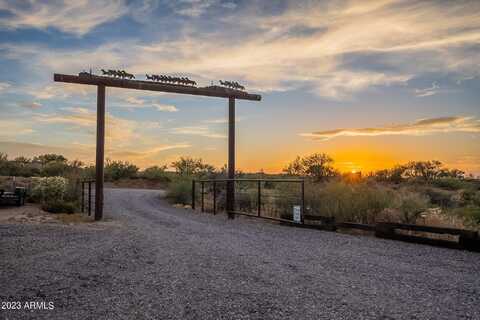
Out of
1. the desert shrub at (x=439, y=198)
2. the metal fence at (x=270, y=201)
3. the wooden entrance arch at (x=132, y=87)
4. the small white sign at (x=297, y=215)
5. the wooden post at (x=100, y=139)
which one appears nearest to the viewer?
the small white sign at (x=297, y=215)

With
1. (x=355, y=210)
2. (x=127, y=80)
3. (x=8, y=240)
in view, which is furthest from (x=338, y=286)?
(x=127, y=80)

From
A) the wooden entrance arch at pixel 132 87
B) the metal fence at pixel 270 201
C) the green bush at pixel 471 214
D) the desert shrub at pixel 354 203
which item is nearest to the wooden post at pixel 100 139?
the wooden entrance arch at pixel 132 87

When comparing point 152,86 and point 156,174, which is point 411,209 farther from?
point 156,174

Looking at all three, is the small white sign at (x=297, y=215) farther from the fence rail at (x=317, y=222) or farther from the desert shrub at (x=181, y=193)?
the desert shrub at (x=181, y=193)

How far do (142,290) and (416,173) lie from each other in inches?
1311

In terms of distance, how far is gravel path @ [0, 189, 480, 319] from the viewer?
202 inches

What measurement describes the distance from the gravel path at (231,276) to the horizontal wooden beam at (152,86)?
5.35 m

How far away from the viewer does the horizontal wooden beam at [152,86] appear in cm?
1396

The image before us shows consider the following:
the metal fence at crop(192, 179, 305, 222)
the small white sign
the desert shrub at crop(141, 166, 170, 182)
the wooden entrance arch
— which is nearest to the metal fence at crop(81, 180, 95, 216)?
the wooden entrance arch

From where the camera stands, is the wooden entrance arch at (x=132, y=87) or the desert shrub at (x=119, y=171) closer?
the wooden entrance arch at (x=132, y=87)

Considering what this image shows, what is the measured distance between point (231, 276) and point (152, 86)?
10.1 m

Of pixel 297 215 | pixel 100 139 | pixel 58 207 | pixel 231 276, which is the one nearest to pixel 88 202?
pixel 58 207

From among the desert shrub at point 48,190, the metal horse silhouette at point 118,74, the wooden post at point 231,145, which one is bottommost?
the desert shrub at point 48,190

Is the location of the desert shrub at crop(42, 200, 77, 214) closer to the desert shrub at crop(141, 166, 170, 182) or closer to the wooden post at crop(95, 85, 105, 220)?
the wooden post at crop(95, 85, 105, 220)
